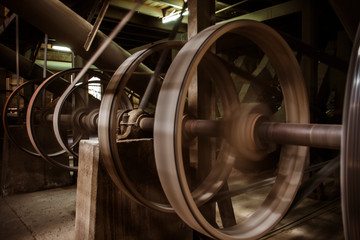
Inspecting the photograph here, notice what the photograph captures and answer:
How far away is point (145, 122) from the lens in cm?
181

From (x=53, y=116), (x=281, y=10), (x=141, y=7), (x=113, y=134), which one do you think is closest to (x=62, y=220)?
(x=53, y=116)

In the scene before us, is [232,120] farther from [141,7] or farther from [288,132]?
[141,7]

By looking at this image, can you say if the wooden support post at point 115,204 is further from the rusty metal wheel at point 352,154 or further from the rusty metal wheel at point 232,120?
the rusty metal wheel at point 352,154

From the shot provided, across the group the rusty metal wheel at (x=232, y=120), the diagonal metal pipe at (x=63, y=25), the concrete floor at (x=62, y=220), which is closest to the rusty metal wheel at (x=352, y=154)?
the rusty metal wheel at (x=232, y=120)

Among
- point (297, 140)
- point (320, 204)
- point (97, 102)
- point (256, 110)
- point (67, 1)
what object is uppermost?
point (67, 1)

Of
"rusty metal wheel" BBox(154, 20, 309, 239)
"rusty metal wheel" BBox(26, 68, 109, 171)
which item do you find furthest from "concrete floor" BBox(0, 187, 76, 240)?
"rusty metal wheel" BBox(154, 20, 309, 239)

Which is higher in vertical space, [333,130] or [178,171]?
[333,130]

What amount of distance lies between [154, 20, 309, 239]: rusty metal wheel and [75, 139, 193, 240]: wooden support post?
37cm

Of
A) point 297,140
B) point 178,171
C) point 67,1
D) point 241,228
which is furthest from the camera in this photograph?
point 67,1

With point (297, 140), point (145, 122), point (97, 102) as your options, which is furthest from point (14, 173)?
point (297, 140)

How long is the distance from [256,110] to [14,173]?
3347 millimetres

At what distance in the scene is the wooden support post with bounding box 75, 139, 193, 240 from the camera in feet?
5.00

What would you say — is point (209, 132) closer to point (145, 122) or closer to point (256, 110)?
point (256, 110)

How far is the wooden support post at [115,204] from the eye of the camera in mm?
1525
